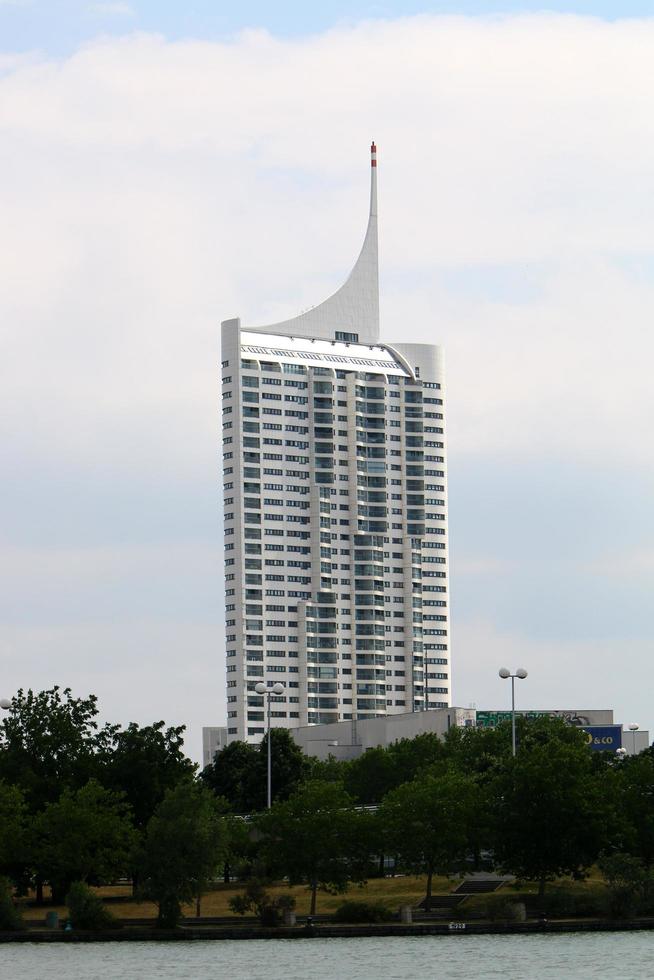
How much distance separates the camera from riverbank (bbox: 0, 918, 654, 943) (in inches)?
3588

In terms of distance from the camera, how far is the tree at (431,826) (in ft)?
336

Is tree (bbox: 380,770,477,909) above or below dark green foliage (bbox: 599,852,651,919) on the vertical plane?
above

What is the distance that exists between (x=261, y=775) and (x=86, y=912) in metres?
60.1

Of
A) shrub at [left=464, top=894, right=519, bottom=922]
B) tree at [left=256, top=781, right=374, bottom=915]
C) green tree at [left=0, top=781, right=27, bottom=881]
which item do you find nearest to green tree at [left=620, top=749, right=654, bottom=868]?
shrub at [left=464, top=894, right=519, bottom=922]

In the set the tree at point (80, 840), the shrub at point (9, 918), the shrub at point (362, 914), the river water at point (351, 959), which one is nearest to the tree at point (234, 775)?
the tree at point (80, 840)

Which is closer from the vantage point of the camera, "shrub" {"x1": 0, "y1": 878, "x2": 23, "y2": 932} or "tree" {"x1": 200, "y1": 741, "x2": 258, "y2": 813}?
"shrub" {"x1": 0, "y1": 878, "x2": 23, "y2": 932}

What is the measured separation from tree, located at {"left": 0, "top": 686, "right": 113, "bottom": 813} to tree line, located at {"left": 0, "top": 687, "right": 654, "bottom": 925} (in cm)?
9

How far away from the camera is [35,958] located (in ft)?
278

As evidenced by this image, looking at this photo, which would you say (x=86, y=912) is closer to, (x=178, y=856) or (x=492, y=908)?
(x=178, y=856)

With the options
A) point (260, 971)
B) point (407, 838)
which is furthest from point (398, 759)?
point (260, 971)

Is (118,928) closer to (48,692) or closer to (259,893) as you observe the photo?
(259,893)

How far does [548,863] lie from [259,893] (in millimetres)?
16229

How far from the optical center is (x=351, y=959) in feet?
264

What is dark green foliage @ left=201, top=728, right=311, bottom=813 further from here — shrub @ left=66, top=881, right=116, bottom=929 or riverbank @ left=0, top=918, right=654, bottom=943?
riverbank @ left=0, top=918, right=654, bottom=943
